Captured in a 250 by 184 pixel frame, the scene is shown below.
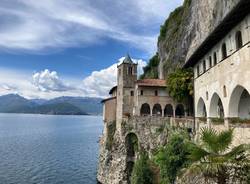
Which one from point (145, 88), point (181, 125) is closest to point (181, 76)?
point (145, 88)

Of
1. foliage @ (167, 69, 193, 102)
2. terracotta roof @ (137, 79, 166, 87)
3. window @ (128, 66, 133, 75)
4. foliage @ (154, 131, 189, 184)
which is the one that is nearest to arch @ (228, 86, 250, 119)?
foliage @ (154, 131, 189, 184)

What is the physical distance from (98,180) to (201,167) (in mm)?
40518

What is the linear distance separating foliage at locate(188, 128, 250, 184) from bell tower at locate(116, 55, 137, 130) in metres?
32.5

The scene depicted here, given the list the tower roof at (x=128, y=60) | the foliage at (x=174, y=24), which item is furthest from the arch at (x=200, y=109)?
the foliage at (x=174, y=24)

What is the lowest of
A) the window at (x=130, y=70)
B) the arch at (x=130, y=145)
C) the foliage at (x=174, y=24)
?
the arch at (x=130, y=145)

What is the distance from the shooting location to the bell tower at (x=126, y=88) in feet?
145

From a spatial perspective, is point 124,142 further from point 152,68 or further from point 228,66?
point 152,68

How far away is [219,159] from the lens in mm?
10469

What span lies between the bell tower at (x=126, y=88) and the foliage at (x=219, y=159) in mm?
32480

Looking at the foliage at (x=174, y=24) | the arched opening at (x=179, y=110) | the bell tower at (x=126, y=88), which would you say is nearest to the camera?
the bell tower at (x=126, y=88)

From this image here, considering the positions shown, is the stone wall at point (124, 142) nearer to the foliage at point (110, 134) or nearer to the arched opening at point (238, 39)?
the foliage at point (110, 134)

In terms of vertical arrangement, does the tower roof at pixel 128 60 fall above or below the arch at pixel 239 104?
above

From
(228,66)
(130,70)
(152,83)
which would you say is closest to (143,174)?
(228,66)

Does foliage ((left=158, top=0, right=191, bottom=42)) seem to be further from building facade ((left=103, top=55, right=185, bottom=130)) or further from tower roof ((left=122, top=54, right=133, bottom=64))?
building facade ((left=103, top=55, right=185, bottom=130))
